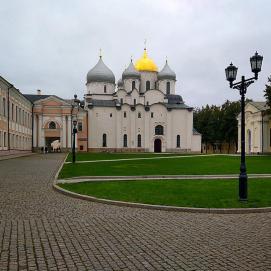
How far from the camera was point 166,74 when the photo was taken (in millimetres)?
88312

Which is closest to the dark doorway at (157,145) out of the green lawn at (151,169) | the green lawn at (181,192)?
the green lawn at (151,169)

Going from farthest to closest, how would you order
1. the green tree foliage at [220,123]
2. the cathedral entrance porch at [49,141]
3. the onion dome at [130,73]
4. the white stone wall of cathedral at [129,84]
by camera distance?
the green tree foliage at [220,123] → the onion dome at [130,73] → the white stone wall of cathedral at [129,84] → the cathedral entrance porch at [49,141]

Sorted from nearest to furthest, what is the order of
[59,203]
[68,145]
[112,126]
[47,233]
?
[47,233] < [59,203] < [68,145] < [112,126]

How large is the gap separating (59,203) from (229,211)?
202 inches

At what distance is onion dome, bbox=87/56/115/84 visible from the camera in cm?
8456

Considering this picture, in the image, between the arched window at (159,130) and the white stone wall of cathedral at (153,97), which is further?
the white stone wall of cathedral at (153,97)

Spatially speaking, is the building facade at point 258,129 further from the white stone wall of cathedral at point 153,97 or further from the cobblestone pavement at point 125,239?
the cobblestone pavement at point 125,239

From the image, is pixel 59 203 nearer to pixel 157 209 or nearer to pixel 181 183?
pixel 157 209

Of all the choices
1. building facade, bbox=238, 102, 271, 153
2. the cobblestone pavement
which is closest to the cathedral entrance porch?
building facade, bbox=238, 102, 271, 153

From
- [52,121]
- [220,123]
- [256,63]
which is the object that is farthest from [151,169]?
[220,123]

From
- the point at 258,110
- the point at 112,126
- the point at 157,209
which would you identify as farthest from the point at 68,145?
the point at 157,209

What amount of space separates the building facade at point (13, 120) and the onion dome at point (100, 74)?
1830 cm

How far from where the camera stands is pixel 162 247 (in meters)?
7.88

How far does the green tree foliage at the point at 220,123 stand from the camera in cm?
9162
